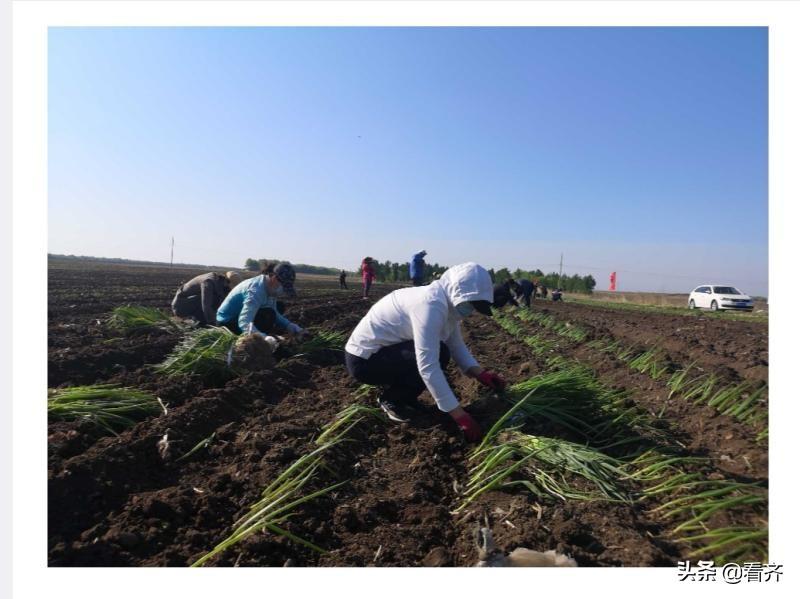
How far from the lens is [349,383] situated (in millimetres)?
4074

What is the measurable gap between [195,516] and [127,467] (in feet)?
2.11

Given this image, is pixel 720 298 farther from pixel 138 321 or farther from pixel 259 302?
pixel 138 321

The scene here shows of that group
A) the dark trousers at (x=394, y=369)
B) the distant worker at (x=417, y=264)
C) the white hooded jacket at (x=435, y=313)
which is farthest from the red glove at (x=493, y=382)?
the distant worker at (x=417, y=264)

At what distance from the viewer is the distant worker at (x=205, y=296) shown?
5.21m

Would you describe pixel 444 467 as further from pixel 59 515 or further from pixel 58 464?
pixel 58 464

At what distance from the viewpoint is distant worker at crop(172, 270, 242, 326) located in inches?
205

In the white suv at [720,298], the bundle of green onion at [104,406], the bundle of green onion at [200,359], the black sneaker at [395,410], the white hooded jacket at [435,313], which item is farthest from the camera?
the white suv at [720,298]

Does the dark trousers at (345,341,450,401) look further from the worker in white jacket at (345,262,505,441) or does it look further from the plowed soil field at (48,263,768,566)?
the plowed soil field at (48,263,768,566)

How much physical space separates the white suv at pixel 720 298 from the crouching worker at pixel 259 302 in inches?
706

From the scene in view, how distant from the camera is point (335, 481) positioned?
7.73 feet

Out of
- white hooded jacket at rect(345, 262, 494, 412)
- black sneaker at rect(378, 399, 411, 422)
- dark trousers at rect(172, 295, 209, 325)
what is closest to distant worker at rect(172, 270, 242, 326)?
dark trousers at rect(172, 295, 209, 325)

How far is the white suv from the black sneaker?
18.4m

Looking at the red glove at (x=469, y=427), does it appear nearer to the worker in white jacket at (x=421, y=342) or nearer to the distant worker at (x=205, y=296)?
the worker in white jacket at (x=421, y=342)

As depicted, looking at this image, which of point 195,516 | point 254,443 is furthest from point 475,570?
point 254,443
